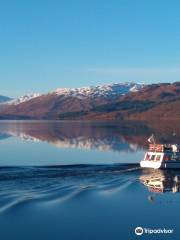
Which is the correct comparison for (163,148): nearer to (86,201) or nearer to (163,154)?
(163,154)

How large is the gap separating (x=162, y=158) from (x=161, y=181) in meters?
8.62

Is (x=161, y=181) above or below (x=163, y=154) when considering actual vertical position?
below

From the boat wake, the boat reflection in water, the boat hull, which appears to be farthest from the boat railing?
the boat reflection in water

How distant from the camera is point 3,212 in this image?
1309 inches

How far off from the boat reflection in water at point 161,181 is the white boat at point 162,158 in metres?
1.54

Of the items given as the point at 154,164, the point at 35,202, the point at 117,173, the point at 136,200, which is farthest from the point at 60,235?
the point at 154,164

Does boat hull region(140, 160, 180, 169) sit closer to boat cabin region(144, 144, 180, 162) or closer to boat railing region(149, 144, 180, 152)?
boat cabin region(144, 144, 180, 162)

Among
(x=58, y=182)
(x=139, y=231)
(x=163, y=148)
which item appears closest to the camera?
(x=139, y=231)

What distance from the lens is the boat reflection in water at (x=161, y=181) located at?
145ft

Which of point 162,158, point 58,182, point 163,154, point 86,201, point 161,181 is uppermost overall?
point 163,154

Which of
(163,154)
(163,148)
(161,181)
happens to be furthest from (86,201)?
(163,148)

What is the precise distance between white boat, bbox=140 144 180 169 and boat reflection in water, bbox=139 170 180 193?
154cm

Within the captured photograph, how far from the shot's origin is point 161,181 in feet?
160

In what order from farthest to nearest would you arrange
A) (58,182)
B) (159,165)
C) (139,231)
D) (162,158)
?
(162,158)
(159,165)
(58,182)
(139,231)
